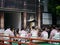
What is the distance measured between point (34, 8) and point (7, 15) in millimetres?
3175

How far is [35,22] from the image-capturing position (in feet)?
102

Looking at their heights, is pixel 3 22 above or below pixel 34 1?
below

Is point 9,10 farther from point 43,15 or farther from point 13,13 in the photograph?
point 43,15

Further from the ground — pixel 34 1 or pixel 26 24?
pixel 34 1

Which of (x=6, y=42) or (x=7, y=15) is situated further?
(x=7, y=15)

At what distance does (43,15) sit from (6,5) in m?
4.21

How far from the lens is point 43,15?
31484mm

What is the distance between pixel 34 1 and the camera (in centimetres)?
3212

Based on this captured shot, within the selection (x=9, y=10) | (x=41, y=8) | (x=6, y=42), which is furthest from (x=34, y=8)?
(x=6, y=42)

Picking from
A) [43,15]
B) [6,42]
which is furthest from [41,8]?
[6,42]

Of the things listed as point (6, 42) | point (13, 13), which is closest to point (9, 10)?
point (13, 13)

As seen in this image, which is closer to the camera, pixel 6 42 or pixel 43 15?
pixel 6 42

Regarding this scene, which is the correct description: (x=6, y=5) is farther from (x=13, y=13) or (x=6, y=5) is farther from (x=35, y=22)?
(x=35, y=22)

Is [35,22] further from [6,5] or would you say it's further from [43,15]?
[6,5]
